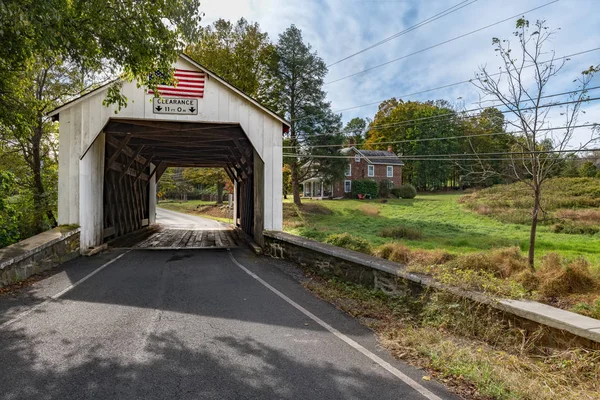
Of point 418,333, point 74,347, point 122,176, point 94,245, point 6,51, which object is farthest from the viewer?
point 122,176

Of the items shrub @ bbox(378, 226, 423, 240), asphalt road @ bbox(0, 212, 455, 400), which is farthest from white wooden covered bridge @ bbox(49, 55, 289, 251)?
shrub @ bbox(378, 226, 423, 240)

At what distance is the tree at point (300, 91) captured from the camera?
29.3 metres

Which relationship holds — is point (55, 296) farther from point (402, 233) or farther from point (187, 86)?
point (402, 233)

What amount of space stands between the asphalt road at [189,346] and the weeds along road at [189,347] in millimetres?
12

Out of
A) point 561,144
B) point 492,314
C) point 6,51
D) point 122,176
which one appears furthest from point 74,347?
point 122,176

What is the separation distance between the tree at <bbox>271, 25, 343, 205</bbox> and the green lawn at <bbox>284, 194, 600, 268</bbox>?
581cm

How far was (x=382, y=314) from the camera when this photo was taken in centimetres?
519

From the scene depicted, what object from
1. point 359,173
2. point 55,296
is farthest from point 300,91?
point 55,296

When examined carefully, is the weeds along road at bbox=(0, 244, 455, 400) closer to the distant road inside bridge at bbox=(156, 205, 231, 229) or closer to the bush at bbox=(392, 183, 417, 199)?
the distant road inside bridge at bbox=(156, 205, 231, 229)

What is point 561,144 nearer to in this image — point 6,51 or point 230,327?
point 230,327

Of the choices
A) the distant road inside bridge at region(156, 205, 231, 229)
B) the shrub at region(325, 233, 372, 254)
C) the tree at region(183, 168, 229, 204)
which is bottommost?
the distant road inside bridge at region(156, 205, 231, 229)

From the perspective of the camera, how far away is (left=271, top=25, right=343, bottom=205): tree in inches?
1153

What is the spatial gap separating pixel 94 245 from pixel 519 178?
10992mm

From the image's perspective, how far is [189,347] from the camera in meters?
3.95
